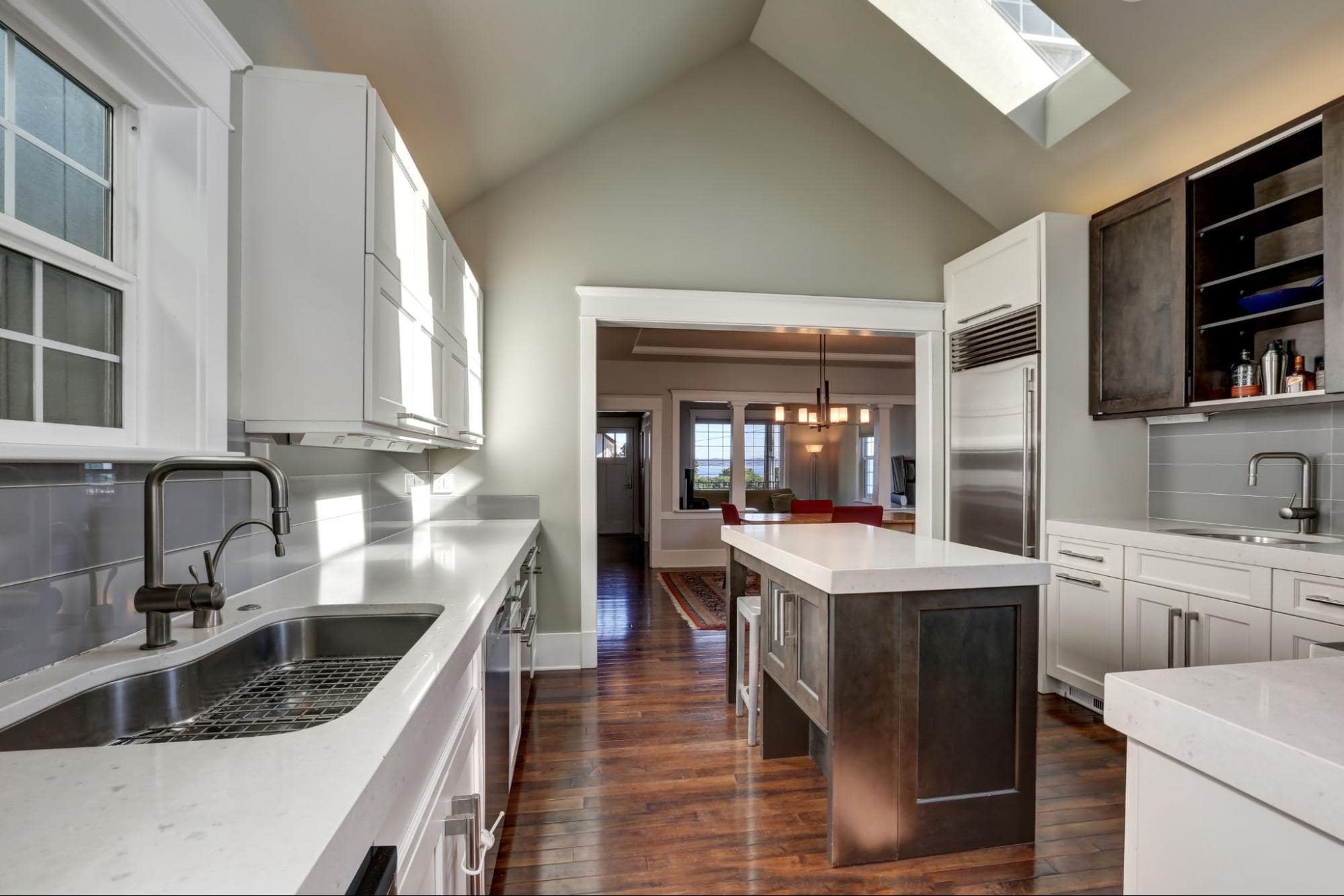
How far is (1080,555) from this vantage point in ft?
10.1

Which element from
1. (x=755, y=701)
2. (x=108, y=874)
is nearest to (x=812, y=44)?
(x=755, y=701)

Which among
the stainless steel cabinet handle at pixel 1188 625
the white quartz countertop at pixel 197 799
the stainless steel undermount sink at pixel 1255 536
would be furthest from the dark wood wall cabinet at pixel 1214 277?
the white quartz countertop at pixel 197 799

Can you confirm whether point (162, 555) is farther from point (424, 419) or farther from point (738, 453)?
point (738, 453)

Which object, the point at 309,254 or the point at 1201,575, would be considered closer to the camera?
the point at 309,254

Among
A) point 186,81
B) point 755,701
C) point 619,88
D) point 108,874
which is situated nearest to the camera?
point 108,874

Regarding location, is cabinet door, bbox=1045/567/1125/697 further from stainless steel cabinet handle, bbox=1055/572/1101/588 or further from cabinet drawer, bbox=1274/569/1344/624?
cabinet drawer, bbox=1274/569/1344/624

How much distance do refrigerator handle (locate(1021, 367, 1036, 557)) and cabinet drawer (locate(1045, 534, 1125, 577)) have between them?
100 millimetres

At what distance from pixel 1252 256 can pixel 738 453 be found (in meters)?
5.14

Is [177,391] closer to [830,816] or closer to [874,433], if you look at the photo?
[830,816]

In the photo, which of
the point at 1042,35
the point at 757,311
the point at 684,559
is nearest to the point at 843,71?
the point at 1042,35

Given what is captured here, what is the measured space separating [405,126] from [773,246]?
2141mm

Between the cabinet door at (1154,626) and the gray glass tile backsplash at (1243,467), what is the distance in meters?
0.68

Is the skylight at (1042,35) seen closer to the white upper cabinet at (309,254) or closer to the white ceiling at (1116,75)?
the white ceiling at (1116,75)

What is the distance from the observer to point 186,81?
54.4 inches
